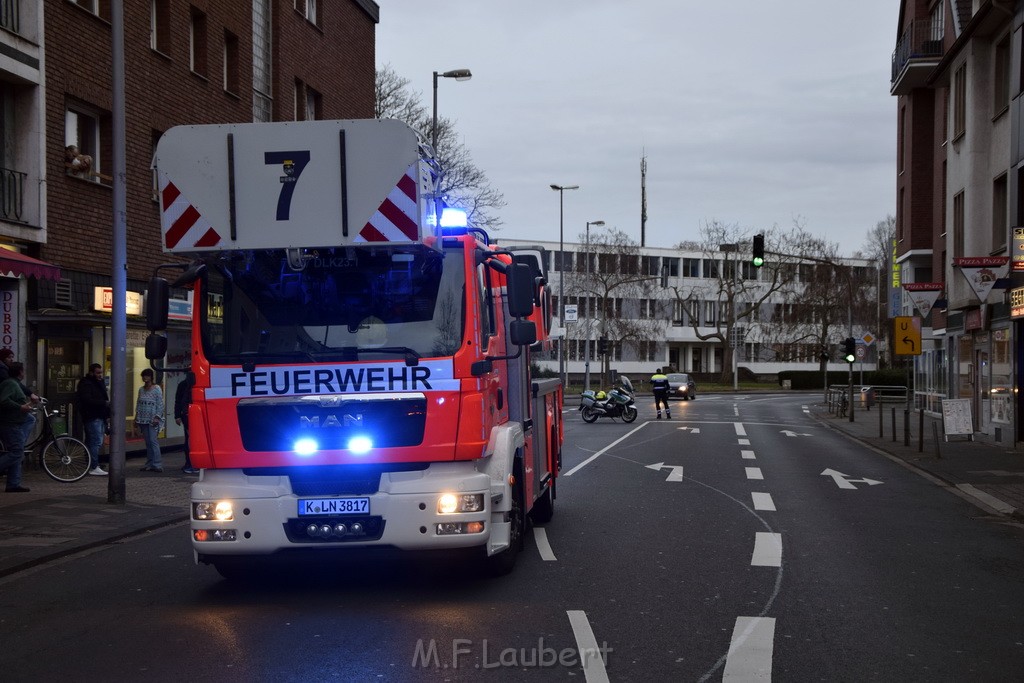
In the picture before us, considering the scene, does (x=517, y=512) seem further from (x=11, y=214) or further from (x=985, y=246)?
(x=985, y=246)

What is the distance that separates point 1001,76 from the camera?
2830cm

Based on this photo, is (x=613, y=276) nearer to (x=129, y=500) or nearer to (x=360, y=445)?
(x=129, y=500)

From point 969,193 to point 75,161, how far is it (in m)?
20.4

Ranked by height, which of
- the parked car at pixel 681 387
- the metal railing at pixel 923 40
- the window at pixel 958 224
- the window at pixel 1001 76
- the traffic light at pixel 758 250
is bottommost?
the parked car at pixel 681 387

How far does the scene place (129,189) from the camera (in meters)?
22.6

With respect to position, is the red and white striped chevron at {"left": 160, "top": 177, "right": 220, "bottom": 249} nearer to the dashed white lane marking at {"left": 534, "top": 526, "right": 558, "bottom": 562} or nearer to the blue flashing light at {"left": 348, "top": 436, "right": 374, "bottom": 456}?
the blue flashing light at {"left": 348, "top": 436, "right": 374, "bottom": 456}

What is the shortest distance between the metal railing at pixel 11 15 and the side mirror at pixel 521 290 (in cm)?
1315

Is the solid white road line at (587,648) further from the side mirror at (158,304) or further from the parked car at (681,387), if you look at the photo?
the parked car at (681,387)

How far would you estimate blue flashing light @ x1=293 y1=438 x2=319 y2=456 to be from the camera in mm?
8086

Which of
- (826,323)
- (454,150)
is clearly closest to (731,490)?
(454,150)

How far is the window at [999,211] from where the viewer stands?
27.7m

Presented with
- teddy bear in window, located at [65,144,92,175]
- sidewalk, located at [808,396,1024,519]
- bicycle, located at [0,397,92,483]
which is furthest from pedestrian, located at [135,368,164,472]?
→ sidewalk, located at [808,396,1024,519]

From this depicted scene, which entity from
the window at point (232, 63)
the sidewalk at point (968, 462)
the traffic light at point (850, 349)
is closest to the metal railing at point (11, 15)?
the window at point (232, 63)

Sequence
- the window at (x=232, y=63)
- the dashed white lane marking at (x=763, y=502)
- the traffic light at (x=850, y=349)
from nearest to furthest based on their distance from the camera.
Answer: the dashed white lane marking at (x=763, y=502)
the window at (x=232, y=63)
the traffic light at (x=850, y=349)
